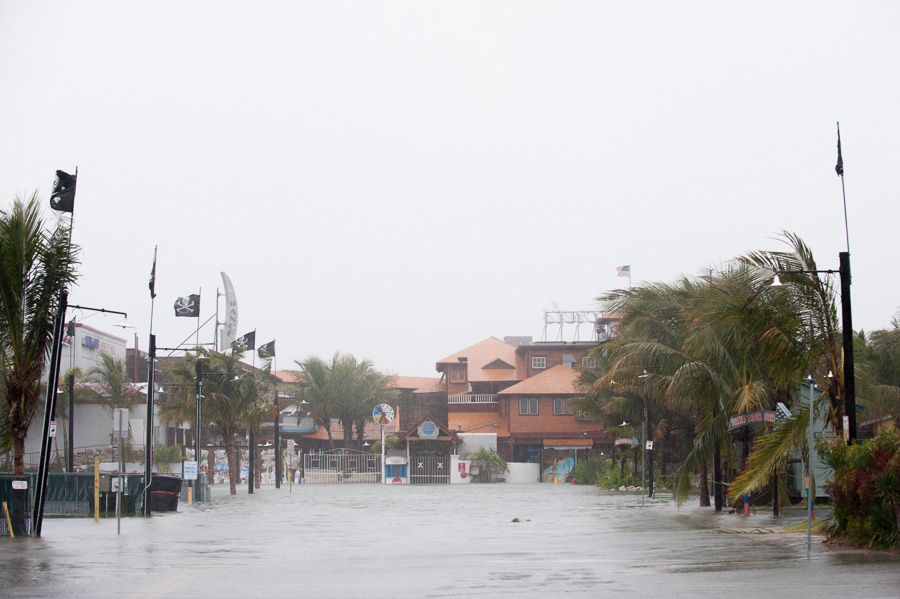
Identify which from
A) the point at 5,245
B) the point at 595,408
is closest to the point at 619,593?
the point at 5,245

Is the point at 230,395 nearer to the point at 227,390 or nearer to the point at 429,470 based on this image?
the point at 227,390

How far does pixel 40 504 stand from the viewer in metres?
19.0

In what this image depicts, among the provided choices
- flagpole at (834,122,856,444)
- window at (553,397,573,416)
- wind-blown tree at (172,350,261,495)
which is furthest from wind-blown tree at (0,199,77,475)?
window at (553,397,573,416)

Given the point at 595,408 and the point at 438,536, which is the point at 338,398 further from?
the point at 438,536

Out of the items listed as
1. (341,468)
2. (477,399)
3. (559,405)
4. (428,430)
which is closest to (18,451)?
(428,430)

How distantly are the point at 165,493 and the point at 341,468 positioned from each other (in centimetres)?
4073

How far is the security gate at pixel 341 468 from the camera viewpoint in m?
70.8

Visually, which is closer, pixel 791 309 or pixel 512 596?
pixel 512 596

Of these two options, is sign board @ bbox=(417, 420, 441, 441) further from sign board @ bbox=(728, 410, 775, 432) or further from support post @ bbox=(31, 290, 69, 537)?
support post @ bbox=(31, 290, 69, 537)

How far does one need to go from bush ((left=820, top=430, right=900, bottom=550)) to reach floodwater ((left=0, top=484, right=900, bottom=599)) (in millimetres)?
462

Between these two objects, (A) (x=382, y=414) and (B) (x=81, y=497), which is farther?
(A) (x=382, y=414)

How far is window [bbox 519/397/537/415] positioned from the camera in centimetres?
7112

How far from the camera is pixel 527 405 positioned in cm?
7125

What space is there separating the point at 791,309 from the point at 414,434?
54.3m
